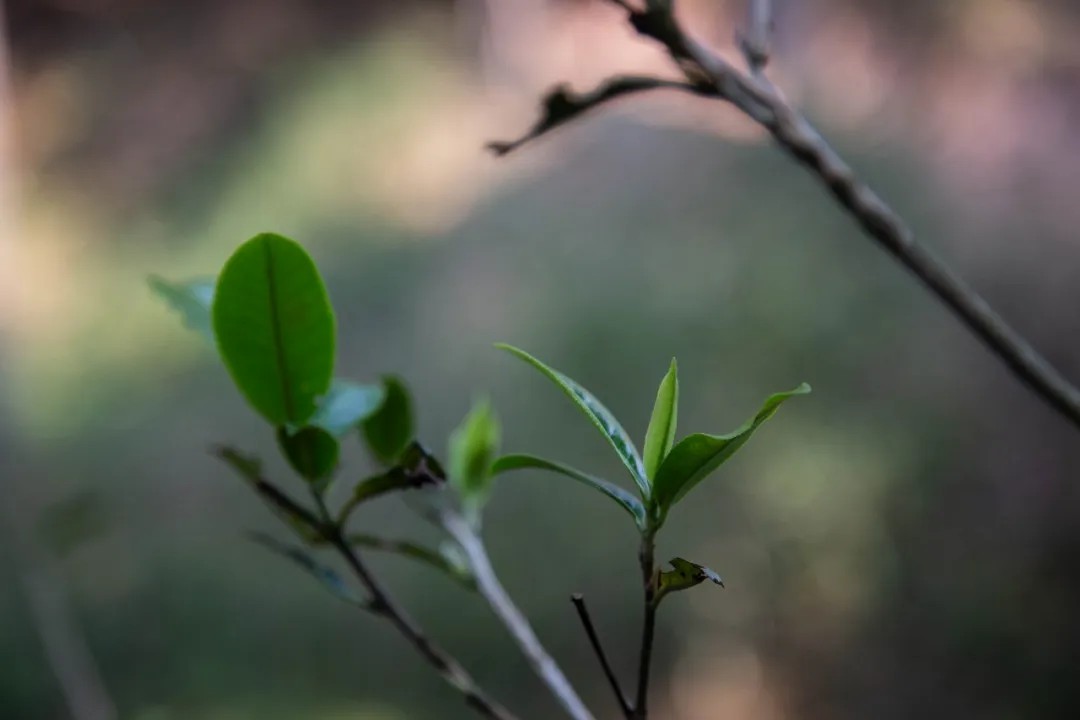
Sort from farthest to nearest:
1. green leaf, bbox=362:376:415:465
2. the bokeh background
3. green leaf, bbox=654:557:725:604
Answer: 1. the bokeh background
2. green leaf, bbox=362:376:415:465
3. green leaf, bbox=654:557:725:604

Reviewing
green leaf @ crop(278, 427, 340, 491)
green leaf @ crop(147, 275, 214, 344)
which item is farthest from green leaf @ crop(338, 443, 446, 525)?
green leaf @ crop(147, 275, 214, 344)

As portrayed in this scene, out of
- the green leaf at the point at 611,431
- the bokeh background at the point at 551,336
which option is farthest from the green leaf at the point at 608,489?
the bokeh background at the point at 551,336

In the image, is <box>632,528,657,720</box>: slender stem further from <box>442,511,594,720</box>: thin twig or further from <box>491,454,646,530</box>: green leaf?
<box>442,511,594,720</box>: thin twig

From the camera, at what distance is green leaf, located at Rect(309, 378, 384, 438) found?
37 cm

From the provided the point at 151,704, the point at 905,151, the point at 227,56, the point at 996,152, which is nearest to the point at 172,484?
the point at 151,704

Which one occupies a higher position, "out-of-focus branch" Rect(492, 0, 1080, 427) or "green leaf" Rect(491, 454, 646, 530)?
"out-of-focus branch" Rect(492, 0, 1080, 427)

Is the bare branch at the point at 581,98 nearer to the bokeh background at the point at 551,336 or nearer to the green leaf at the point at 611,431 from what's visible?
the green leaf at the point at 611,431

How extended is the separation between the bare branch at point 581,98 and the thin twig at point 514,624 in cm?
24

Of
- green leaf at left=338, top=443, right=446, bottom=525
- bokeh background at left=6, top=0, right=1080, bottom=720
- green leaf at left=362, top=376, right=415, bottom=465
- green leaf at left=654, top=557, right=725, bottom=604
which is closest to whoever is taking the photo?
green leaf at left=654, top=557, right=725, bottom=604

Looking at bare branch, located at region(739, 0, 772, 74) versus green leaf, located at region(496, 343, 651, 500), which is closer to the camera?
green leaf, located at region(496, 343, 651, 500)

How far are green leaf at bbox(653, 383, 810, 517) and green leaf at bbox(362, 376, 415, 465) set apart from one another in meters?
0.23

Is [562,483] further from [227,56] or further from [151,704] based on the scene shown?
[227,56]

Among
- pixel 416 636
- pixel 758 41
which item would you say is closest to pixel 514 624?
pixel 416 636

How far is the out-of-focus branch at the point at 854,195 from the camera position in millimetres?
353
